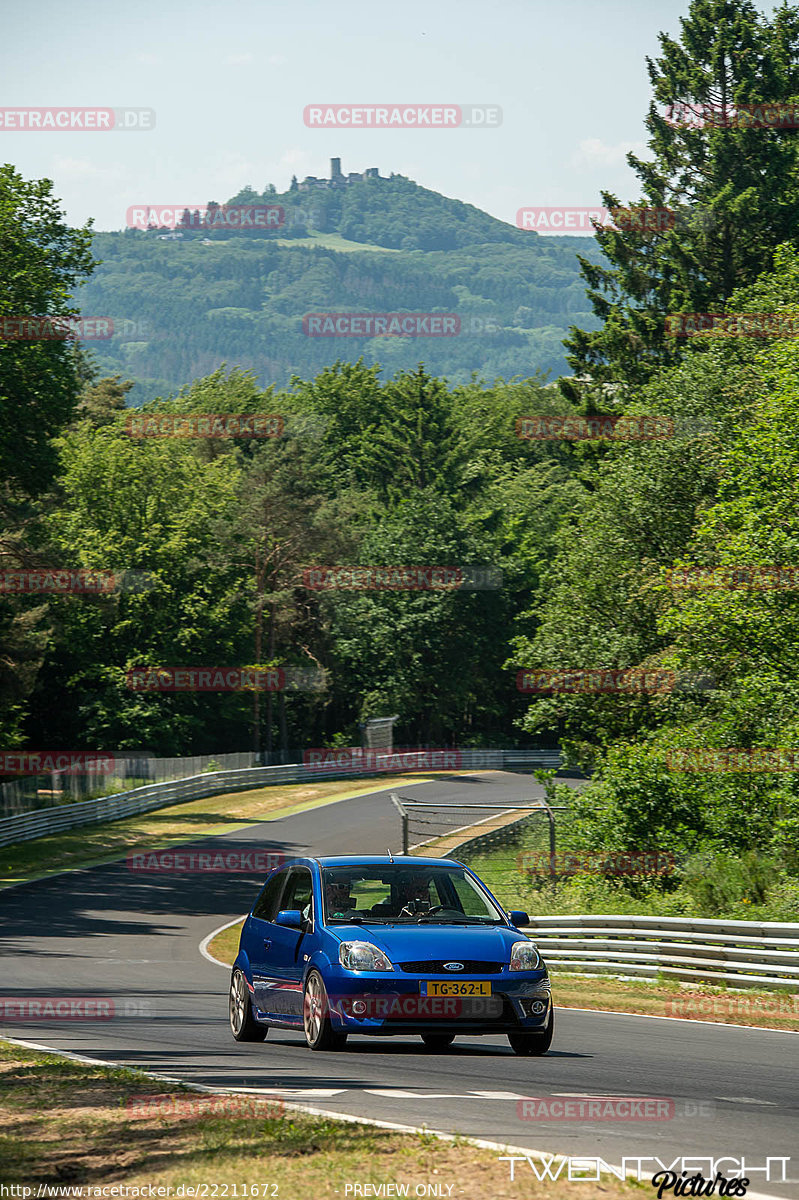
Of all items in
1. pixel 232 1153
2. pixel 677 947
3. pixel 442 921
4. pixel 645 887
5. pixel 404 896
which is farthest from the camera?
pixel 645 887

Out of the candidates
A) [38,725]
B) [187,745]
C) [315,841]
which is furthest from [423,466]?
[315,841]

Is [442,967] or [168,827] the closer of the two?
[442,967]

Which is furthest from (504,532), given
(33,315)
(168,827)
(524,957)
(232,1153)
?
(232,1153)

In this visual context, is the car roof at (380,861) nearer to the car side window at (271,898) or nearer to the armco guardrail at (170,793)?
the car side window at (271,898)

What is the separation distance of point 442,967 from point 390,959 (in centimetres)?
38

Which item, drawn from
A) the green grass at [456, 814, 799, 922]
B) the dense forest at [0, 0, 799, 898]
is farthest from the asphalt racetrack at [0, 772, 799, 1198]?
the dense forest at [0, 0, 799, 898]

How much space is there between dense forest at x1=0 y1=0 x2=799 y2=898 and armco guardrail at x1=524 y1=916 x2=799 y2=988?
395 centimetres

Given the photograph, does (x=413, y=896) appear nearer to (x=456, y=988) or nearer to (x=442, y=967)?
(x=442, y=967)

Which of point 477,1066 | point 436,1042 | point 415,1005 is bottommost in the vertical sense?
point 436,1042

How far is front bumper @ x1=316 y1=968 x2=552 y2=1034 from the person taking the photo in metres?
10.3

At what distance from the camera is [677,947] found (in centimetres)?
1995

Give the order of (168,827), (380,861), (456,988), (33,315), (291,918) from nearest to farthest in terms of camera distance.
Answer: (456,988) < (291,918) < (380,861) < (33,315) < (168,827)

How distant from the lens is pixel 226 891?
38781 mm

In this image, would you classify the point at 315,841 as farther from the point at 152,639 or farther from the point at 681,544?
the point at 152,639
